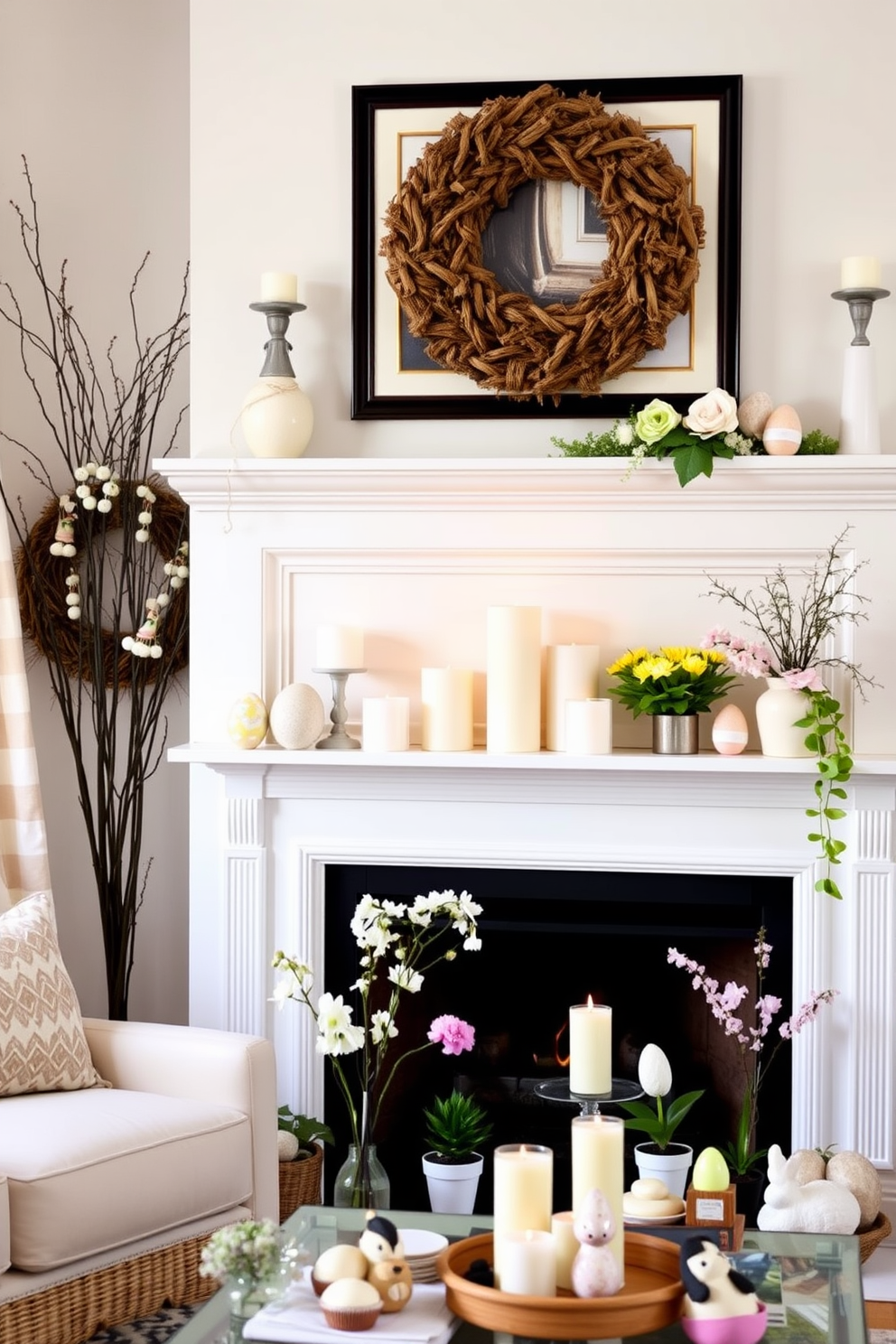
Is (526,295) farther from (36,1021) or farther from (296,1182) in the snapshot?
(296,1182)

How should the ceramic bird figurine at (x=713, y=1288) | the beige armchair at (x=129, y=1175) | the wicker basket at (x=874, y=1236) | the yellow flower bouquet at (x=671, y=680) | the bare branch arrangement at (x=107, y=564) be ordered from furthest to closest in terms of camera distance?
1. the bare branch arrangement at (x=107, y=564)
2. the yellow flower bouquet at (x=671, y=680)
3. the wicker basket at (x=874, y=1236)
4. the beige armchair at (x=129, y=1175)
5. the ceramic bird figurine at (x=713, y=1288)

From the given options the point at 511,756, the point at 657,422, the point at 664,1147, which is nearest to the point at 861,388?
the point at 657,422

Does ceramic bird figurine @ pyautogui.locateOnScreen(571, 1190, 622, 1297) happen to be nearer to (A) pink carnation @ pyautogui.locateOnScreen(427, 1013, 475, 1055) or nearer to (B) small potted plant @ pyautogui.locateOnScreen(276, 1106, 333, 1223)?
(A) pink carnation @ pyautogui.locateOnScreen(427, 1013, 475, 1055)

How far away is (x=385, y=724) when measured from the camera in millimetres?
3023

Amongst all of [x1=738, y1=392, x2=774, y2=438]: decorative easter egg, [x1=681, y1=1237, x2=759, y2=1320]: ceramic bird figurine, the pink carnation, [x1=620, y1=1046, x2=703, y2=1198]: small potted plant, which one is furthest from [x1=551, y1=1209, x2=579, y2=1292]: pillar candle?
[x1=738, y1=392, x2=774, y2=438]: decorative easter egg

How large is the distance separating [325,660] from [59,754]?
108cm

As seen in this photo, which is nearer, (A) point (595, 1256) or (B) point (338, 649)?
(A) point (595, 1256)

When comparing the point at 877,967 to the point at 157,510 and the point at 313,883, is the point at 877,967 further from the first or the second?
the point at 157,510

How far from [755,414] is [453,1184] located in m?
1.74

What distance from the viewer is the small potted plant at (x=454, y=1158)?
304cm

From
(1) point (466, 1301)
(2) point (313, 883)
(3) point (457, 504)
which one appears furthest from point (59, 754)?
(1) point (466, 1301)

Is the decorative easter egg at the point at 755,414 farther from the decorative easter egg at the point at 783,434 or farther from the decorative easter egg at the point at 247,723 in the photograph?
the decorative easter egg at the point at 247,723

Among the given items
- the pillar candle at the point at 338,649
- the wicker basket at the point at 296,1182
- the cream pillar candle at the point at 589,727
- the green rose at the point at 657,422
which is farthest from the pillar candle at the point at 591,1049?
the green rose at the point at 657,422

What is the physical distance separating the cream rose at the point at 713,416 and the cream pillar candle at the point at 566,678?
0.50 m
